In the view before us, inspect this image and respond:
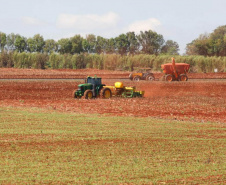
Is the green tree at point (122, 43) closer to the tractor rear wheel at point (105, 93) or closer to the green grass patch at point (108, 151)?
the tractor rear wheel at point (105, 93)

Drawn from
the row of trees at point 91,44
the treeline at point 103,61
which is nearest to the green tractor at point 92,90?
the treeline at point 103,61

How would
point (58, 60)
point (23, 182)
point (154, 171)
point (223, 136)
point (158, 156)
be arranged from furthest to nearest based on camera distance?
point (58, 60)
point (223, 136)
point (158, 156)
point (154, 171)
point (23, 182)

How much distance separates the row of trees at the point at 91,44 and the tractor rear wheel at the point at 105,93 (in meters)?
73.8

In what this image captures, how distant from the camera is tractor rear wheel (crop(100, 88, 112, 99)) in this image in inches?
1245

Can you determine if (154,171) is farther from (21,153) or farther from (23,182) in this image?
(21,153)

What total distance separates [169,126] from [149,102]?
36.3 feet

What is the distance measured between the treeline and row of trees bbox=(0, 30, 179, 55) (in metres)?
23.5

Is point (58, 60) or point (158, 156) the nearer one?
point (158, 156)

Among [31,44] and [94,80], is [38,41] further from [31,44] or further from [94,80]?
[94,80]

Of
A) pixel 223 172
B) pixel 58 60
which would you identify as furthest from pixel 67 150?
pixel 58 60

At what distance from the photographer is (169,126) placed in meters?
19.3

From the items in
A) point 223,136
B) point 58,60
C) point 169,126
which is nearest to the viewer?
point 223,136

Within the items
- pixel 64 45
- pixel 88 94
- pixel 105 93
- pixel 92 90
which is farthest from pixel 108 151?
pixel 64 45

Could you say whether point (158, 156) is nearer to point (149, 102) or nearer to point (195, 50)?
point (149, 102)
